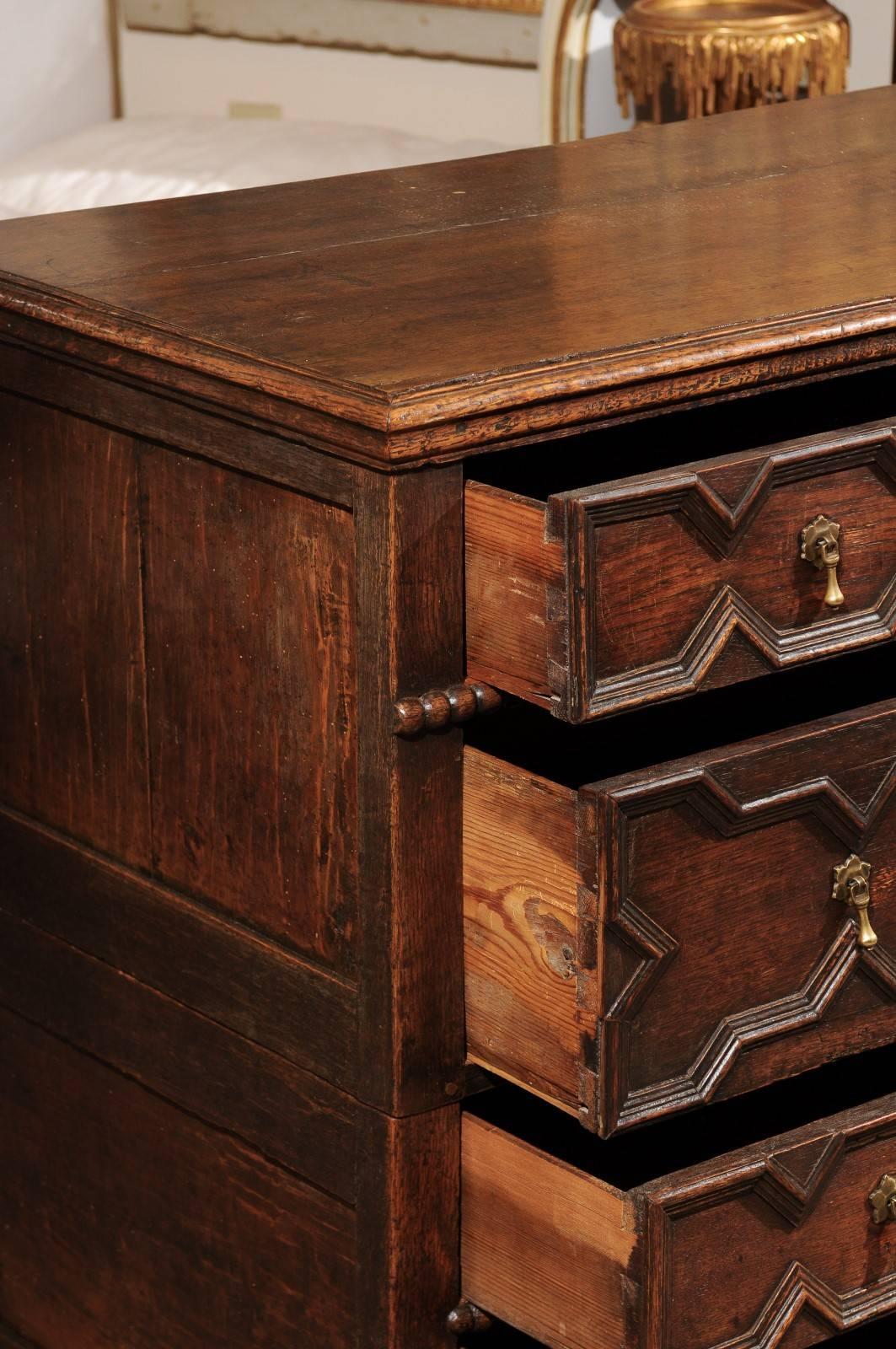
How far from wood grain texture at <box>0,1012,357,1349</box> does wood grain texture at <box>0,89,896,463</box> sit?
1.41 feet

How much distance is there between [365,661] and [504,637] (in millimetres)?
64

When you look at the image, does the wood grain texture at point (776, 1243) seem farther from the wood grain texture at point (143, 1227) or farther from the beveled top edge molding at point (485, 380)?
the beveled top edge molding at point (485, 380)

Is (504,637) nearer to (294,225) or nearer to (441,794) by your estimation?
(441,794)

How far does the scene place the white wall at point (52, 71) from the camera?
365cm

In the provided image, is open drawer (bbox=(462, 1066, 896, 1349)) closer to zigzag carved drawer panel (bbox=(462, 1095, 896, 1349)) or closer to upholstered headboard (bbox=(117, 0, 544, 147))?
zigzag carved drawer panel (bbox=(462, 1095, 896, 1349))

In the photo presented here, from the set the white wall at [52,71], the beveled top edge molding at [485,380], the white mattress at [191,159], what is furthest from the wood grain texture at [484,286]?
the white wall at [52,71]

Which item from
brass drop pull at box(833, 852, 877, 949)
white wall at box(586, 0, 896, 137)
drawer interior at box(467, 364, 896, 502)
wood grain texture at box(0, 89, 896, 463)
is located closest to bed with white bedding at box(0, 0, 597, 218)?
white wall at box(586, 0, 896, 137)

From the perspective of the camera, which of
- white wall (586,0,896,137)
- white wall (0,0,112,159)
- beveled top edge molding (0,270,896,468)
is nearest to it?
beveled top edge molding (0,270,896,468)

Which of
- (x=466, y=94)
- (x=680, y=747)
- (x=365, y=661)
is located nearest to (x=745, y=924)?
(x=680, y=747)

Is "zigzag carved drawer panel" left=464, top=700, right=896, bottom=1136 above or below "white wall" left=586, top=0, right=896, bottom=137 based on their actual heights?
below

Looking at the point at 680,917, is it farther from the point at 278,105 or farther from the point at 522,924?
the point at 278,105

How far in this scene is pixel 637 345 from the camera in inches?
36.0

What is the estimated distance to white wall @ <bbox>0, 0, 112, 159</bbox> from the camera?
12.0 feet

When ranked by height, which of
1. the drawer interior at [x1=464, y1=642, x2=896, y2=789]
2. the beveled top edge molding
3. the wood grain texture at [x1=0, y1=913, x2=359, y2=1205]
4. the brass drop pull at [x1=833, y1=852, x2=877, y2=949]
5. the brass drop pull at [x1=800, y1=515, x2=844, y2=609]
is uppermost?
the beveled top edge molding
